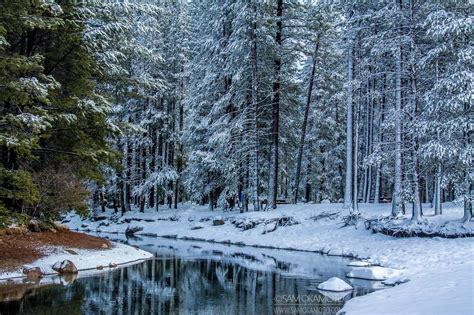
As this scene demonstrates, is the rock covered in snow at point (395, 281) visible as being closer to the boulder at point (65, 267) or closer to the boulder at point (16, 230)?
the boulder at point (65, 267)

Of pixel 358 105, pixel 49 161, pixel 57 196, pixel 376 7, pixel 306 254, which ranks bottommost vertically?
pixel 306 254

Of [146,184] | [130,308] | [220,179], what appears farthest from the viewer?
[146,184]

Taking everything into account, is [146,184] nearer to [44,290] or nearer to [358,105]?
[358,105]

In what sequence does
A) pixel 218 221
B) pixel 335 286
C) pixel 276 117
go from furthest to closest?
pixel 218 221 → pixel 276 117 → pixel 335 286

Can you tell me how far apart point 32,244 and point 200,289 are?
663 cm

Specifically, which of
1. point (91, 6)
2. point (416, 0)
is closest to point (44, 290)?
point (91, 6)

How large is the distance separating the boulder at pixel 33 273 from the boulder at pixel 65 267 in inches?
22.8

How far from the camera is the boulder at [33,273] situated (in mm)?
13782

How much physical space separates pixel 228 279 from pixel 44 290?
552cm

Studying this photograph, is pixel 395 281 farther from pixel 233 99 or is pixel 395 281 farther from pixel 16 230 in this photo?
pixel 233 99

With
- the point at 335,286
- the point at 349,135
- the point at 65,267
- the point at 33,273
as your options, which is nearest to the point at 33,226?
the point at 65,267

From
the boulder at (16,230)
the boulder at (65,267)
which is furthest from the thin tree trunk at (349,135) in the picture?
the boulder at (16,230)

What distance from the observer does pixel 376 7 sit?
2438 cm

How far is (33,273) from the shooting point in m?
14.0
